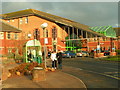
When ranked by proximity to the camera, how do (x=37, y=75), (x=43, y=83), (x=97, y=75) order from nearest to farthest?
1. (x=43, y=83)
2. (x=37, y=75)
3. (x=97, y=75)

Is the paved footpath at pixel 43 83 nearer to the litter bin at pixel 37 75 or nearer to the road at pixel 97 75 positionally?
the litter bin at pixel 37 75

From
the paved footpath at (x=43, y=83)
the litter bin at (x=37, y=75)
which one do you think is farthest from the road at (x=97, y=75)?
the litter bin at (x=37, y=75)

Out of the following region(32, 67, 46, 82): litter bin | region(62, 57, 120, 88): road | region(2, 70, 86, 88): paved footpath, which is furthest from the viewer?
region(32, 67, 46, 82): litter bin

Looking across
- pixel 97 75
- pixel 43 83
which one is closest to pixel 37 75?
pixel 43 83

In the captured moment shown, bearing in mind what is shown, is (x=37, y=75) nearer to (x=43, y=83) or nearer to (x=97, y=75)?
(x=43, y=83)

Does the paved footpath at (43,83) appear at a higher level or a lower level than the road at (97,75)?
higher

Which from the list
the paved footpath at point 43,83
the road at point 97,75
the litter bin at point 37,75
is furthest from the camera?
the litter bin at point 37,75

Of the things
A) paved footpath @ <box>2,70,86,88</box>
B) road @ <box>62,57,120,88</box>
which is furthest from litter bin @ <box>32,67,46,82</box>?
road @ <box>62,57,120,88</box>

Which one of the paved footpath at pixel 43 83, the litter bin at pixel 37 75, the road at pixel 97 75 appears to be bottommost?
the road at pixel 97 75

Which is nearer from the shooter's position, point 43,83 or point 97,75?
point 43,83

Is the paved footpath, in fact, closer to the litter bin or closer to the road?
the litter bin

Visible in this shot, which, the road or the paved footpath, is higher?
the paved footpath

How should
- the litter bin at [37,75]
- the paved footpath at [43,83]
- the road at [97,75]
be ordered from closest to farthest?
the paved footpath at [43,83] < the road at [97,75] < the litter bin at [37,75]

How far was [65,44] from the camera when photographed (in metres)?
46.7
